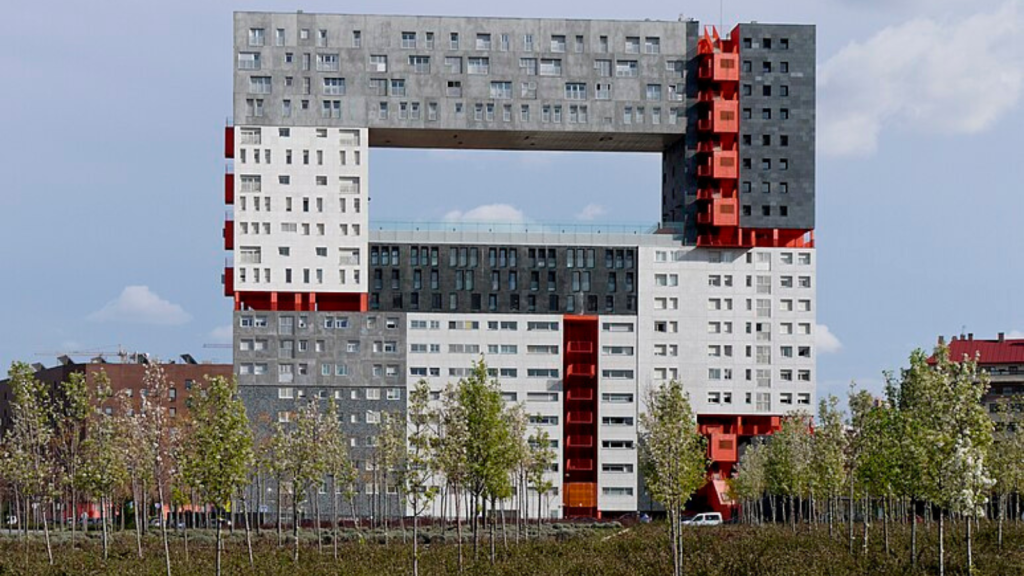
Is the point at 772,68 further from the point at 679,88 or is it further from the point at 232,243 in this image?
the point at 232,243

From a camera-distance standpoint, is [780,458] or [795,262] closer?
[780,458]

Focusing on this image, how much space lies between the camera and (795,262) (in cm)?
14250

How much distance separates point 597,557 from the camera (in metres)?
60.4

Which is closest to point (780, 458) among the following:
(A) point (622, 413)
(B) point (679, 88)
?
Result: (A) point (622, 413)

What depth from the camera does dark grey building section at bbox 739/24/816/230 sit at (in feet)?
455

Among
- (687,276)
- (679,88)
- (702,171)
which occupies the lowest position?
(687,276)

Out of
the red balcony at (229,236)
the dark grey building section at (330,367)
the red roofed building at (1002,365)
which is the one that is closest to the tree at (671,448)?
the dark grey building section at (330,367)

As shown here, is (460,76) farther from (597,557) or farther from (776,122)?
(597,557)

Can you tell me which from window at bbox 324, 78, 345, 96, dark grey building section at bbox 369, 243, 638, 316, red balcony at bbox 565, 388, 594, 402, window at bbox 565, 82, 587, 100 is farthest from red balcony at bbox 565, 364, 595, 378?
window at bbox 324, 78, 345, 96

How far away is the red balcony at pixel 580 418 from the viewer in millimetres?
141988

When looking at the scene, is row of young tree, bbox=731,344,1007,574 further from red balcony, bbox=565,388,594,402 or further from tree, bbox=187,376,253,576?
red balcony, bbox=565,388,594,402

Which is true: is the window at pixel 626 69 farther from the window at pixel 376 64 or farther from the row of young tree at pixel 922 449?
the row of young tree at pixel 922 449

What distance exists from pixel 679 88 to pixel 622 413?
34.9 m

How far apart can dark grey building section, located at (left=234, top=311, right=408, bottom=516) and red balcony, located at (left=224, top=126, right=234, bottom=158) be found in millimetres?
16603
